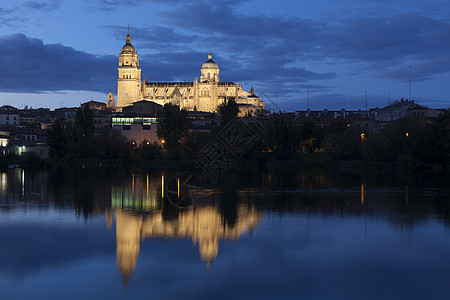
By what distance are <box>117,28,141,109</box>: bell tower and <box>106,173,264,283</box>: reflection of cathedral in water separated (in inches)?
4289

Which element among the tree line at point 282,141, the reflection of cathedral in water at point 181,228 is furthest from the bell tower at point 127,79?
the reflection of cathedral in water at point 181,228

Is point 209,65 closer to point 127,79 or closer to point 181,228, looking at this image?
point 127,79

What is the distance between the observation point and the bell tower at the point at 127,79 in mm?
126312

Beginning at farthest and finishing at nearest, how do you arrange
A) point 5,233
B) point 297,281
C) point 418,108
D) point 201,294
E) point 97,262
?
point 418,108 → point 5,233 → point 97,262 → point 297,281 → point 201,294

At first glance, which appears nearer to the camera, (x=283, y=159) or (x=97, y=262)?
(x=97, y=262)

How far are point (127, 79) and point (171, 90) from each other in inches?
405

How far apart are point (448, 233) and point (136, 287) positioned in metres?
8.83

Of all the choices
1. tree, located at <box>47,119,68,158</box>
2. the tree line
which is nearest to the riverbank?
the tree line

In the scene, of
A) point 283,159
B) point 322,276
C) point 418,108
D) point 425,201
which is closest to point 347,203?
point 425,201

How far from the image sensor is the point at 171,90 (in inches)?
4980

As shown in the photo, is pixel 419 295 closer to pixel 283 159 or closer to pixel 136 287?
pixel 136 287

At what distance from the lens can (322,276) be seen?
10.6 m

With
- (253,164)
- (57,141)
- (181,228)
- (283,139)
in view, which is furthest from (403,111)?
(181,228)

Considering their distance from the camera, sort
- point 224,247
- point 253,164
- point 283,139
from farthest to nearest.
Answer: point 253,164 → point 283,139 → point 224,247
